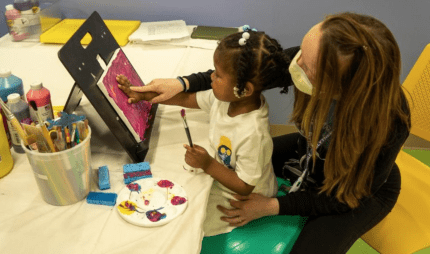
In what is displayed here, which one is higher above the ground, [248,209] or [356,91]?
[356,91]

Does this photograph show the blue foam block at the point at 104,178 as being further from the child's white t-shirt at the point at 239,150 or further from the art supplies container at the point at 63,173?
the child's white t-shirt at the point at 239,150

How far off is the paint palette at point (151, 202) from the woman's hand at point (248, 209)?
0.65ft

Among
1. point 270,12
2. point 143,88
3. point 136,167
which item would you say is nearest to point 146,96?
point 143,88

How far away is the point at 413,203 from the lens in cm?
121

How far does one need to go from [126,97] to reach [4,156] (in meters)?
0.31

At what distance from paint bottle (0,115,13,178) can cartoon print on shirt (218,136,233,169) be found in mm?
495

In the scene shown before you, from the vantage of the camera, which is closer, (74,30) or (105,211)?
(105,211)

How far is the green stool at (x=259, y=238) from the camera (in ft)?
3.10

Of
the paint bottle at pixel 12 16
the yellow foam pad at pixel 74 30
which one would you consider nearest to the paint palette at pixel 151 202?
the yellow foam pad at pixel 74 30

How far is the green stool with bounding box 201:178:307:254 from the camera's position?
3.10ft

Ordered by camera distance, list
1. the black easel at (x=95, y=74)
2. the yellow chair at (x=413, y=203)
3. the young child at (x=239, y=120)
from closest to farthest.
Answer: the black easel at (x=95, y=74) → the young child at (x=239, y=120) → the yellow chair at (x=413, y=203)

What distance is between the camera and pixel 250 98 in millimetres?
988

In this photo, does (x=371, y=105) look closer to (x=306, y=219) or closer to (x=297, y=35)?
(x=306, y=219)

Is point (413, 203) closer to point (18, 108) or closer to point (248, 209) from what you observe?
point (248, 209)
